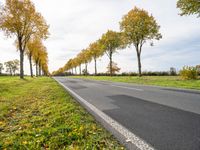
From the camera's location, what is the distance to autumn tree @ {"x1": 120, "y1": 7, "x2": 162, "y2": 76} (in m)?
31.1

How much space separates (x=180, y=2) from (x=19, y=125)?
72.8 feet

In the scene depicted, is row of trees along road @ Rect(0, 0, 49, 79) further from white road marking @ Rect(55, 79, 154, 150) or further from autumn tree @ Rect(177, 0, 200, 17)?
A: white road marking @ Rect(55, 79, 154, 150)

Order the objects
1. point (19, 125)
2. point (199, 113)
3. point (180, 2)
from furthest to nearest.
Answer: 1. point (180, 2)
2. point (199, 113)
3. point (19, 125)

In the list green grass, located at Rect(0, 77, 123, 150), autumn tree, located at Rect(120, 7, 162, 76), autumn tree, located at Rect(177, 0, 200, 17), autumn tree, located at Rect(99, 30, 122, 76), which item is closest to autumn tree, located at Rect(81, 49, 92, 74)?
autumn tree, located at Rect(99, 30, 122, 76)

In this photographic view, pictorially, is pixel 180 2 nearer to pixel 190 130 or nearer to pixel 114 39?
pixel 190 130

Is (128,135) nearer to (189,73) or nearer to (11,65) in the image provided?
(189,73)

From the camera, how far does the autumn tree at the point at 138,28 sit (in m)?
31.1

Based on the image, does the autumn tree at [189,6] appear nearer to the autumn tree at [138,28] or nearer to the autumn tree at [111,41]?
the autumn tree at [138,28]

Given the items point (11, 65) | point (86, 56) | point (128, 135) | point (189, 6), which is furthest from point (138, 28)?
point (11, 65)

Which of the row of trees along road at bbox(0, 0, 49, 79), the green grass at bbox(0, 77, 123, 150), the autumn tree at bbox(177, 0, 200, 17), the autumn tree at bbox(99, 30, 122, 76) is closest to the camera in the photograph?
the green grass at bbox(0, 77, 123, 150)

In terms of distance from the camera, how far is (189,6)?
21219mm

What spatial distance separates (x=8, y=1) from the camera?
87.1ft

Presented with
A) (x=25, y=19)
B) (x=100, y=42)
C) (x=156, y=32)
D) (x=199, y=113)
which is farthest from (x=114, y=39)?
(x=199, y=113)

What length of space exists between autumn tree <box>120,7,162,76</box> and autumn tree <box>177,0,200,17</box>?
9.22 m
